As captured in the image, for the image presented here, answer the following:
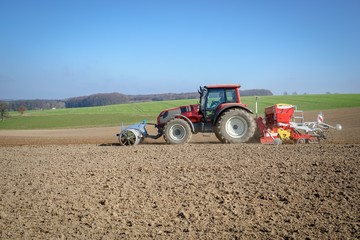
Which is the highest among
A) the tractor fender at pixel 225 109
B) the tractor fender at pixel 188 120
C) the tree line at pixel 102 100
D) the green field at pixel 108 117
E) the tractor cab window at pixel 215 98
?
the tree line at pixel 102 100

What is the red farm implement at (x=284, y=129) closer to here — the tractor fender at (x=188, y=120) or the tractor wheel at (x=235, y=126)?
the tractor wheel at (x=235, y=126)

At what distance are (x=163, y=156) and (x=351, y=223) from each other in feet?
17.5

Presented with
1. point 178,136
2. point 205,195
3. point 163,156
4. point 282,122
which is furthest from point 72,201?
point 282,122

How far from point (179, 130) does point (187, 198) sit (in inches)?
261

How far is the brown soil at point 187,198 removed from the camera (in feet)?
12.9

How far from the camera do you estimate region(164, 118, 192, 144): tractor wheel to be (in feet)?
37.2

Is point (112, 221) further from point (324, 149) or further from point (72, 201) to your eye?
point (324, 149)

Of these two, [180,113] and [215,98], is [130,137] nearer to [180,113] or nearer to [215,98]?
[180,113]

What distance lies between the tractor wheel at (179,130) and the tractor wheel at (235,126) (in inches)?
43.9

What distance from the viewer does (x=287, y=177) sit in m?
5.77

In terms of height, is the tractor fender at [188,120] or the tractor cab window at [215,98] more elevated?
the tractor cab window at [215,98]

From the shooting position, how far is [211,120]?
11.6 metres

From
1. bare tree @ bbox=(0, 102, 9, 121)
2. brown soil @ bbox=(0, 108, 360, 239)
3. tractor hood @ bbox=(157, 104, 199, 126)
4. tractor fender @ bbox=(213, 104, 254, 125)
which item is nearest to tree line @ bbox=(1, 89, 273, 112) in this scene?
bare tree @ bbox=(0, 102, 9, 121)

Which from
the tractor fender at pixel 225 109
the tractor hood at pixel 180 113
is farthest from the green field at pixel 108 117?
the tractor fender at pixel 225 109
